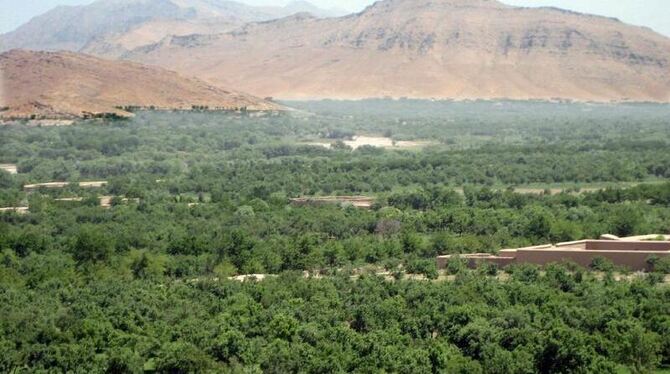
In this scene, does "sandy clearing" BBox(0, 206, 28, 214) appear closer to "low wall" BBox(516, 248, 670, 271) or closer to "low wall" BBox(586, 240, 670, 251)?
"low wall" BBox(516, 248, 670, 271)

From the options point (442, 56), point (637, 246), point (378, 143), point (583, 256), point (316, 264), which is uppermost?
point (442, 56)

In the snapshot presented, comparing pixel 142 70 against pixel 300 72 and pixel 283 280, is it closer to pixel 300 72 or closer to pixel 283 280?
pixel 300 72

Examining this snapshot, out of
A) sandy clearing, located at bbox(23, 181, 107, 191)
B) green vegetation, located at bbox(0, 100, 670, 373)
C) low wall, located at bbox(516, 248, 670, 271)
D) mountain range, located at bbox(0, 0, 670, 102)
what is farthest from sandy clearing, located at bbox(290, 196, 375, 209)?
mountain range, located at bbox(0, 0, 670, 102)

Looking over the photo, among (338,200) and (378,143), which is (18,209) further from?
(378,143)

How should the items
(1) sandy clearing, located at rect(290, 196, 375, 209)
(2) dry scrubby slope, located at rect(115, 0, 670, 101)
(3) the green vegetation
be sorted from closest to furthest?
(3) the green vegetation < (1) sandy clearing, located at rect(290, 196, 375, 209) < (2) dry scrubby slope, located at rect(115, 0, 670, 101)

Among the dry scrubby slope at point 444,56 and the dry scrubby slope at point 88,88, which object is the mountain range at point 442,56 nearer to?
the dry scrubby slope at point 444,56

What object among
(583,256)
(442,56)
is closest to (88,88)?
(583,256)
